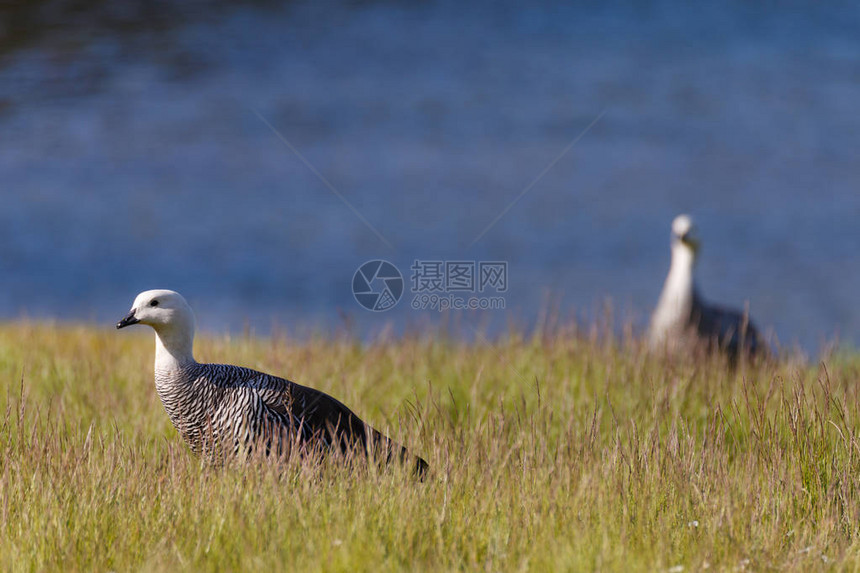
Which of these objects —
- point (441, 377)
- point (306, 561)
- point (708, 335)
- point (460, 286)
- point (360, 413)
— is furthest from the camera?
point (708, 335)

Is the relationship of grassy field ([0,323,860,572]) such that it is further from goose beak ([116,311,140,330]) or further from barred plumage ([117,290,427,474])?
goose beak ([116,311,140,330])

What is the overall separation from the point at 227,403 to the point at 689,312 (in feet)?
19.1

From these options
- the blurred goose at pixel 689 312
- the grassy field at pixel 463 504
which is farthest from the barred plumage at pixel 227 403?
the blurred goose at pixel 689 312

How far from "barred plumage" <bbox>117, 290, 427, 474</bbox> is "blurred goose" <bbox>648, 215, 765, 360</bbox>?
4536 mm

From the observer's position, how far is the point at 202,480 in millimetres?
4711

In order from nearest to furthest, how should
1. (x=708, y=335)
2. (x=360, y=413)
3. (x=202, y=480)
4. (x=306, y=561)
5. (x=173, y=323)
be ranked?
(x=306, y=561) < (x=202, y=480) < (x=173, y=323) < (x=360, y=413) < (x=708, y=335)

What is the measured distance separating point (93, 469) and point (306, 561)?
1.51m

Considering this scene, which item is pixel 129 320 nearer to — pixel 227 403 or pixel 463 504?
pixel 227 403

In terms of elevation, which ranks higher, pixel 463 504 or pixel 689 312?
pixel 463 504

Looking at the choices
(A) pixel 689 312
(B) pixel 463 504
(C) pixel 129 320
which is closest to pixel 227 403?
(C) pixel 129 320

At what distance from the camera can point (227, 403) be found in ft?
18.3

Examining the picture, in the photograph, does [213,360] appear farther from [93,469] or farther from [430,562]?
[430,562]

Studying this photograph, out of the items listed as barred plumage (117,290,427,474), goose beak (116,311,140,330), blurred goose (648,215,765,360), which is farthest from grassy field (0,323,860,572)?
blurred goose (648,215,765,360)

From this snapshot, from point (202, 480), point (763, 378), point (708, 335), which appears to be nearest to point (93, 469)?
point (202, 480)
